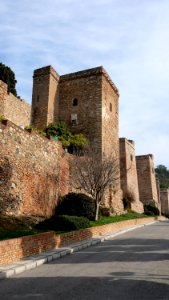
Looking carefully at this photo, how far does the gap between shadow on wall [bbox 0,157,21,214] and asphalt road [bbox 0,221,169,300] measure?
452 cm

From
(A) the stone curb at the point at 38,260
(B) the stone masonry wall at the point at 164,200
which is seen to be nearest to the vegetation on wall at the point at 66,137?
(A) the stone curb at the point at 38,260

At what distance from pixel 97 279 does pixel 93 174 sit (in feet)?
39.7

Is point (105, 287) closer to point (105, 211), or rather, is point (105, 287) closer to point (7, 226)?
point (7, 226)

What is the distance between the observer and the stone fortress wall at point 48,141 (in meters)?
14.4

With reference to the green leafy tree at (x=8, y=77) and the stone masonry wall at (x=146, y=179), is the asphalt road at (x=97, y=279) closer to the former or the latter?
the green leafy tree at (x=8, y=77)

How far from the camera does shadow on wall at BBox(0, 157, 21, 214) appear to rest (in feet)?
43.4

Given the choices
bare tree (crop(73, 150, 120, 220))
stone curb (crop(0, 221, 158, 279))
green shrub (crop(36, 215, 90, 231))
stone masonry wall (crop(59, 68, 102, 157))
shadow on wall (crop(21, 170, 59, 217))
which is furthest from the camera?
stone masonry wall (crop(59, 68, 102, 157))

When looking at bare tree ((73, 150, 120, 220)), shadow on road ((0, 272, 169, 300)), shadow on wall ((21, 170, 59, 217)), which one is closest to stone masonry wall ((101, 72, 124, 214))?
bare tree ((73, 150, 120, 220))

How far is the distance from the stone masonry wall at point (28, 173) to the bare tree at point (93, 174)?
1.23 m

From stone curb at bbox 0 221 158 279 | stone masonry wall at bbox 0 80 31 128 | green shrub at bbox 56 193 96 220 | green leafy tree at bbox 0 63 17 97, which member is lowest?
stone curb at bbox 0 221 158 279

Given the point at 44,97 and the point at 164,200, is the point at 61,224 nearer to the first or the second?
the point at 44,97

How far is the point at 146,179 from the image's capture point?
45031 millimetres

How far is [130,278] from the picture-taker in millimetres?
6879

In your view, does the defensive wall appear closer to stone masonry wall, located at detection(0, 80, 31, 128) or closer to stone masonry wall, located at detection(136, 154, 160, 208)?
stone masonry wall, located at detection(0, 80, 31, 128)
